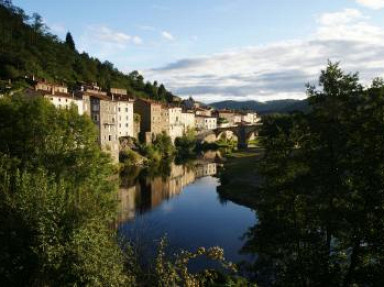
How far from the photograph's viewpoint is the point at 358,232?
526 inches

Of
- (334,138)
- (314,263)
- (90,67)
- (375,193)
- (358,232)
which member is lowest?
(314,263)

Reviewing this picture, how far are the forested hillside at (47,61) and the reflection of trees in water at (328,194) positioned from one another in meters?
68.2

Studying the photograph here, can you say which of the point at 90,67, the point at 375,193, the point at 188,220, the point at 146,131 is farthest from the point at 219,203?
the point at 90,67

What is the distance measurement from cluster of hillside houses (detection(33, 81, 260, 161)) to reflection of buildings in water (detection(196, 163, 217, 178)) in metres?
14.8

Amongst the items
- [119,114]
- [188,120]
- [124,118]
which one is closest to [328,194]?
[119,114]

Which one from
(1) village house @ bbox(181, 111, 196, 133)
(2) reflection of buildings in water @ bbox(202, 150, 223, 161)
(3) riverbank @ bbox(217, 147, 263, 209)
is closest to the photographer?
(3) riverbank @ bbox(217, 147, 263, 209)

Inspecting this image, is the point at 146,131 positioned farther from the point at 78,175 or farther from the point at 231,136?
the point at 78,175

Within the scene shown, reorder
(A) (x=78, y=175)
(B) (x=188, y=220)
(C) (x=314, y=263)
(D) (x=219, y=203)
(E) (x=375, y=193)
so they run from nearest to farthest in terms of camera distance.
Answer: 1. (E) (x=375, y=193)
2. (C) (x=314, y=263)
3. (A) (x=78, y=175)
4. (B) (x=188, y=220)
5. (D) (x=219, y=203)

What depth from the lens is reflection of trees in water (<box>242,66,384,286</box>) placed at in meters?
13.4

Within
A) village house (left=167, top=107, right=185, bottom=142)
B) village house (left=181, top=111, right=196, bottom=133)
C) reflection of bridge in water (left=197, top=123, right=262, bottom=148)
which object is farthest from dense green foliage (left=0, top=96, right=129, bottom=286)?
village house (left=181, top=111, right=196, bottom=133)

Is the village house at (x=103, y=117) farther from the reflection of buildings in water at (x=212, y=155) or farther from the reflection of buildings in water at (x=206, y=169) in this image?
the reflection of buildings in water at (x=212, y=155)

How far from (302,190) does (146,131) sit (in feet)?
282

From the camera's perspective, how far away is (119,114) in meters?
89.5

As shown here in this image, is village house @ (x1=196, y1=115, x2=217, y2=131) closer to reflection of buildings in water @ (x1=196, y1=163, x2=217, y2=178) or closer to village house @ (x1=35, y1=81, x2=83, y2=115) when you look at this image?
reflection of buildings in water @ (x1=196, y1=163, x2=217, y2=178)
